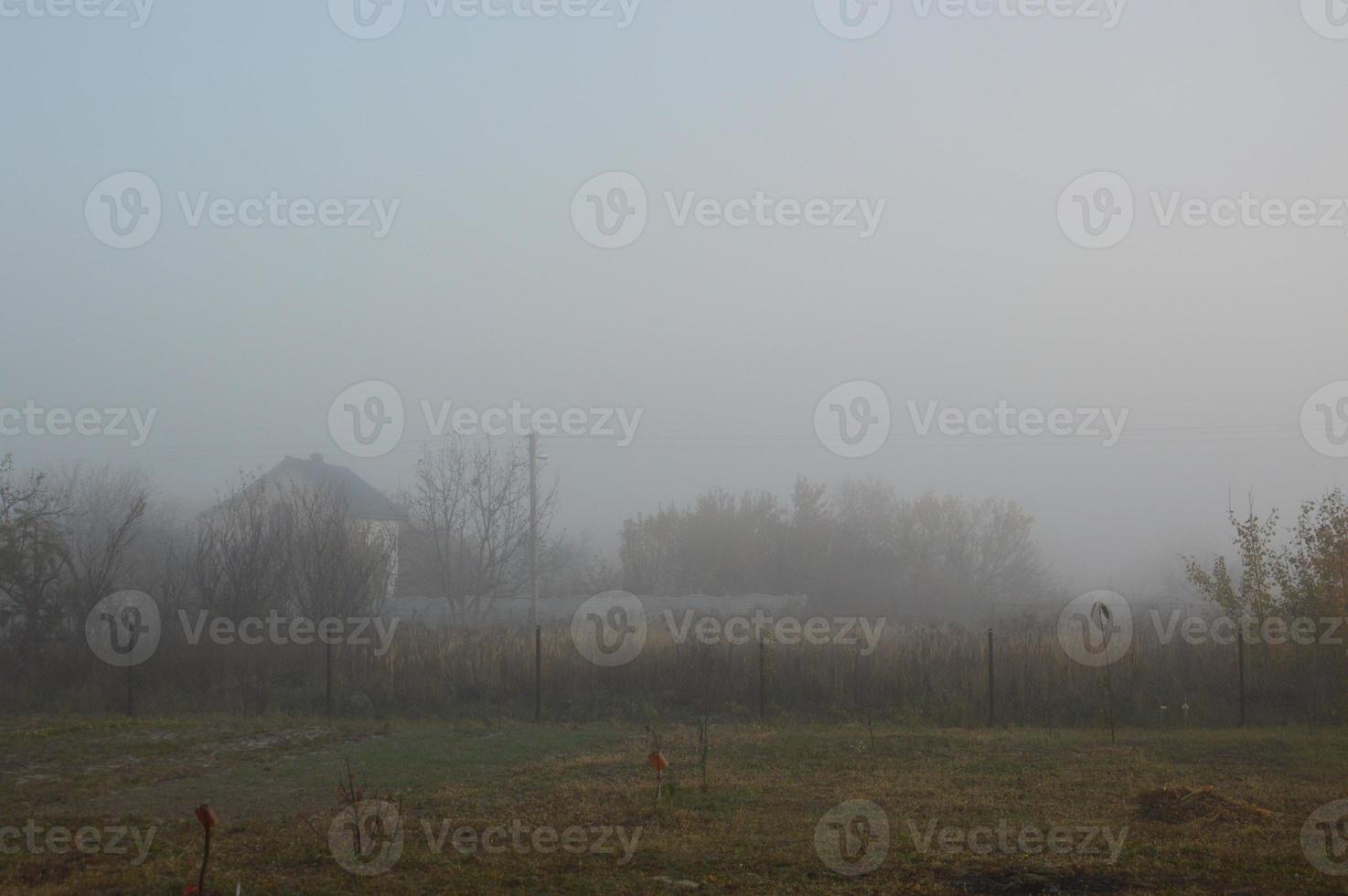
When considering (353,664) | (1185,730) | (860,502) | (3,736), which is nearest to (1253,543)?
(1185,730)

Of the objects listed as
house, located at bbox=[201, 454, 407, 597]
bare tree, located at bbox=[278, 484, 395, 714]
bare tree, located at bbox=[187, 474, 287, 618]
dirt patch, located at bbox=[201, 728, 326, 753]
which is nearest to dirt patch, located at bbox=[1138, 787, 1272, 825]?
dirt patch, located at bbox=[201, 728, 326, 753]

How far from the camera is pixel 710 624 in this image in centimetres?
2348

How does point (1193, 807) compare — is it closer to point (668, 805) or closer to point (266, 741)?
point (668, 805)

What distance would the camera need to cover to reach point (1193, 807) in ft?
28.3

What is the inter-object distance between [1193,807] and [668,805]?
14.1ft

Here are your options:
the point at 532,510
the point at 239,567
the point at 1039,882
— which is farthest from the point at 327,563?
the point at 1039,882

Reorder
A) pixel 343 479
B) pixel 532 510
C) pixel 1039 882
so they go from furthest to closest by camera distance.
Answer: pixel 343 479
pixel 532 510
pixel 1039 882

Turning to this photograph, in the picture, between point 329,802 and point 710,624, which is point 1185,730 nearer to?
point 710,624

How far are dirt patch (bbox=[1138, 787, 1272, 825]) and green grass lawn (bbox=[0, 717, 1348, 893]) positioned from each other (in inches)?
2.1

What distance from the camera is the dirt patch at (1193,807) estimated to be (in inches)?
333

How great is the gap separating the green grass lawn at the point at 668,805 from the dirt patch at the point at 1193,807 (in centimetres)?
5

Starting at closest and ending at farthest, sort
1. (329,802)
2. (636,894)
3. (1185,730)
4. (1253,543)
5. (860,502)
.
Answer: (636,894)
(329,802)
(1185,730)
(1253,543)
(860,502)

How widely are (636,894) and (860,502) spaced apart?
47.4 metres

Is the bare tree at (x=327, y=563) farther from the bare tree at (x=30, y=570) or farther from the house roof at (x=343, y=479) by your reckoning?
the house roof at (x=343, y=479)
